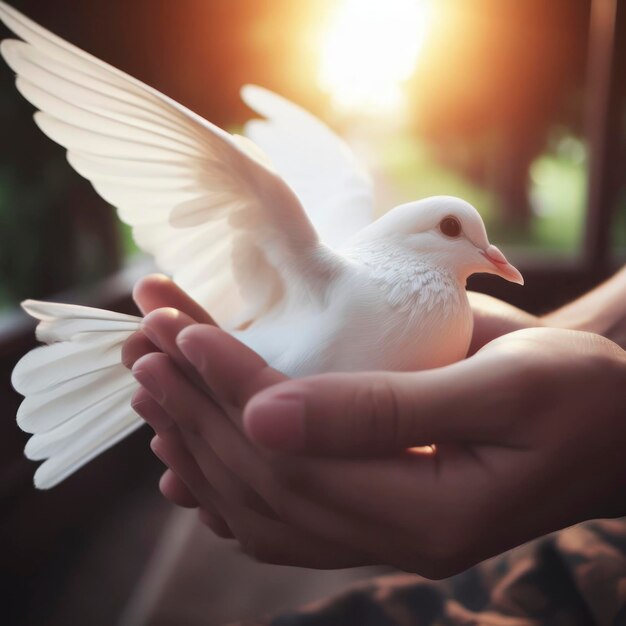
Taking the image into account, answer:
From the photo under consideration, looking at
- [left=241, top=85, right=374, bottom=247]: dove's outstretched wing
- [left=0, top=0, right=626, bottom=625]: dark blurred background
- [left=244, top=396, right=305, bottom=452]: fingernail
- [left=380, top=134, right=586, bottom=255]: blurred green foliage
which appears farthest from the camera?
[left=380, top=134, right=586, bottom=255]: blurred green foliage

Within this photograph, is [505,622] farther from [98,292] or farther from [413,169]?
[413,169]

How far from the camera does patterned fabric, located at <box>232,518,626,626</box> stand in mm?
554

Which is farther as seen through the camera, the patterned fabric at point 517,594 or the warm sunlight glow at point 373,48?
the warm sunlight glow at point 373,48

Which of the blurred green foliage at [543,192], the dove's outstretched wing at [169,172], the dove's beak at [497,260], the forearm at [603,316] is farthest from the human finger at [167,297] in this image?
the blurred green foliage at [543,192]

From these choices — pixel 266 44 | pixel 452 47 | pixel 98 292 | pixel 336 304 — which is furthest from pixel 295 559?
pixel 452 47

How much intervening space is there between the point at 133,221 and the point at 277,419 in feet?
0.76

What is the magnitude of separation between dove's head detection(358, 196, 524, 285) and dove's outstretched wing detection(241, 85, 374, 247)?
6.7 inches

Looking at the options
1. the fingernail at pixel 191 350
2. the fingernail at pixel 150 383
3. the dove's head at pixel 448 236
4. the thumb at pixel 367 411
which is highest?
the dove's head at pixel 448 236

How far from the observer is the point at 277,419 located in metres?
0.35

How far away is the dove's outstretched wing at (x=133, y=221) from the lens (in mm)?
396

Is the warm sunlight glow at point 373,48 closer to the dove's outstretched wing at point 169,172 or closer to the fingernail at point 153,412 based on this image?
the dove's outstretched wing at point 169,172

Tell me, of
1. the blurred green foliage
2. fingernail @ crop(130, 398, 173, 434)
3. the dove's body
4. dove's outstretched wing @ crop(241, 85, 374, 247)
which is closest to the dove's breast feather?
the dove's body

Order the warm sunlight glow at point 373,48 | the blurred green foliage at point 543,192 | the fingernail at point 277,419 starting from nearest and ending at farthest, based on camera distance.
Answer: the fingernail at point 277,419 < the warm sunlight glow at point 373,48 < the blurred green foliage at point 543,192

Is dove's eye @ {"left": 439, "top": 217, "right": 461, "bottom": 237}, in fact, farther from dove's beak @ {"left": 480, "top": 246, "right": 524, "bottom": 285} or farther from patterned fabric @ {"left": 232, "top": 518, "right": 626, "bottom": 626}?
patterned fabric @ {"left": 232, "top": 518, "right": 626, "bottom": 626}
